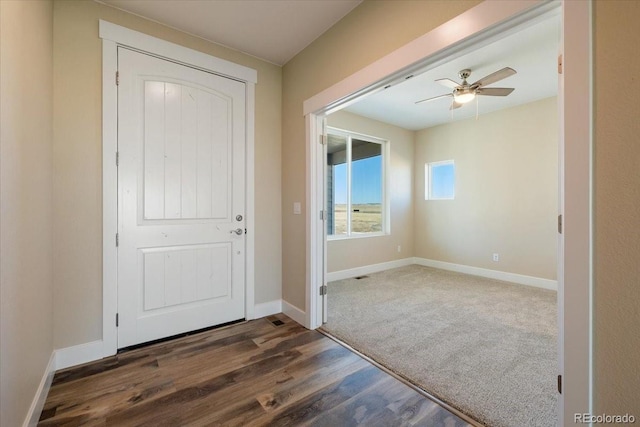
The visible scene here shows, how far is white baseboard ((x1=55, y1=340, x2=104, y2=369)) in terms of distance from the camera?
190 cm

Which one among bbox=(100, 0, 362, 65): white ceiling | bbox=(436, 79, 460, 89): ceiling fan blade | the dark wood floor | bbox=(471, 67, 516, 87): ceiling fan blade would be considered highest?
bbox=(100, 0, 362, 65): white ceiling

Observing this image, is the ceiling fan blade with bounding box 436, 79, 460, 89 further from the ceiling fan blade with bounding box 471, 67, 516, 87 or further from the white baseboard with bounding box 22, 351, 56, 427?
the white baseboard with bounding box 22, 351, 56, 427

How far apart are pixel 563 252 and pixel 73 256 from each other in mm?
2918

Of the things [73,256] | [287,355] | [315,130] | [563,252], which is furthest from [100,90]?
[563,252]

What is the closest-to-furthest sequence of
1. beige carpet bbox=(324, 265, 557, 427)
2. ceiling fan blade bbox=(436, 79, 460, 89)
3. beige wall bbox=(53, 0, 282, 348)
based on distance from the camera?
beige carpet bbox=(324, 265, 557, 427) → beige wall bbox=(53, 0, 282, 348) → ceiling fan blade bbox=(436, 79, 460, 89)

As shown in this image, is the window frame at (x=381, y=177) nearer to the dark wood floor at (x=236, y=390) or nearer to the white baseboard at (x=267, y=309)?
the white baseboard at (x=267, y=309)

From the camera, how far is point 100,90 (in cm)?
204

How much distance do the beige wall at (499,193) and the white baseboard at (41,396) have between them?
531cm

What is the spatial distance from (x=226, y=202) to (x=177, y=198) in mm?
428

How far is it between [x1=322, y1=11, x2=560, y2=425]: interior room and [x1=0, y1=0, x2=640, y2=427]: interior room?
0.24 meters

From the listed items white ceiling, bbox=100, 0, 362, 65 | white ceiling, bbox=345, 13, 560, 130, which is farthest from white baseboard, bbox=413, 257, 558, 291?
white ceiling, bbox=100, 0, 362, 65

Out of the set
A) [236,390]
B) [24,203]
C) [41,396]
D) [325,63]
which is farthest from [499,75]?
[41,396]
